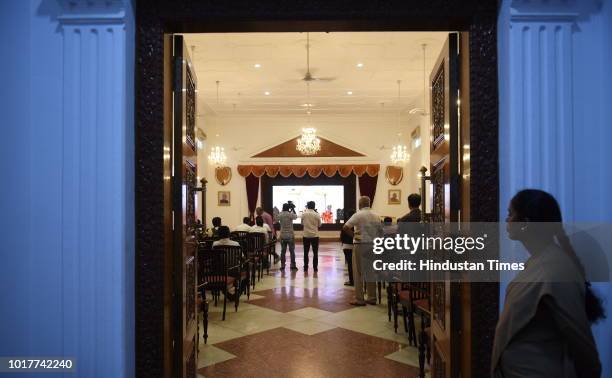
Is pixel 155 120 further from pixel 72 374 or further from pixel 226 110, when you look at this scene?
pixel 226 110

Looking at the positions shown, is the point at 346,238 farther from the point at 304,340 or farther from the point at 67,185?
the point at 67,185

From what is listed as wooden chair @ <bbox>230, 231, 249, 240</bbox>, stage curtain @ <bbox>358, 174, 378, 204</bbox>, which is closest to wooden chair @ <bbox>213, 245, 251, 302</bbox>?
wooden chair @ <bbox>230, 231, 249, 240</bbox>

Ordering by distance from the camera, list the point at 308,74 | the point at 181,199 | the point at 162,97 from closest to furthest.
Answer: the point at 162,97 < the point at 181,199 < the point at 308,74

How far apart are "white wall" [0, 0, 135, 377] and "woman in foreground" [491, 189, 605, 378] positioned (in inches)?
64.5

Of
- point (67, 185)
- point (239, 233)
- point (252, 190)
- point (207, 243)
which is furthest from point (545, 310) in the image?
point (252, 190)

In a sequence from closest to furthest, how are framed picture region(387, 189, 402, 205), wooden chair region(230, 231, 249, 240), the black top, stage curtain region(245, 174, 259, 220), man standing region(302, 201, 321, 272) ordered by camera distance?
1. the black top
2. wooden chair region(230, 231, 249, 240)
3. man standing region(302, 201, 321, 272)
4. framed picture region(387, 189, 402, 205)
5. stage curtain region(245, 174, 259, 220)

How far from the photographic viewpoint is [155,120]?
2.29m

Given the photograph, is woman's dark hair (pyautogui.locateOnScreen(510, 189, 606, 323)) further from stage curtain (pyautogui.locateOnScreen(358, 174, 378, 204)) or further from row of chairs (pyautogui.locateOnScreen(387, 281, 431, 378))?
stage curtain (pyautogui.locateOnScreen(358, 174, 378, 204))

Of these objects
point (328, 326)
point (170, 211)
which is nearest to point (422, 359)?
point (328, 326)

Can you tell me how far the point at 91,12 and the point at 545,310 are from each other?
224 centimetres

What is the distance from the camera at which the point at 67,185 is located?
2.14m

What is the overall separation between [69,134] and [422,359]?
2.89 meters

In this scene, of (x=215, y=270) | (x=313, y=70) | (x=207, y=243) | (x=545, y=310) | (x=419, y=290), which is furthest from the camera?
(x=313, y=70)

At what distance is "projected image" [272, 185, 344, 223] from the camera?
16828mm
